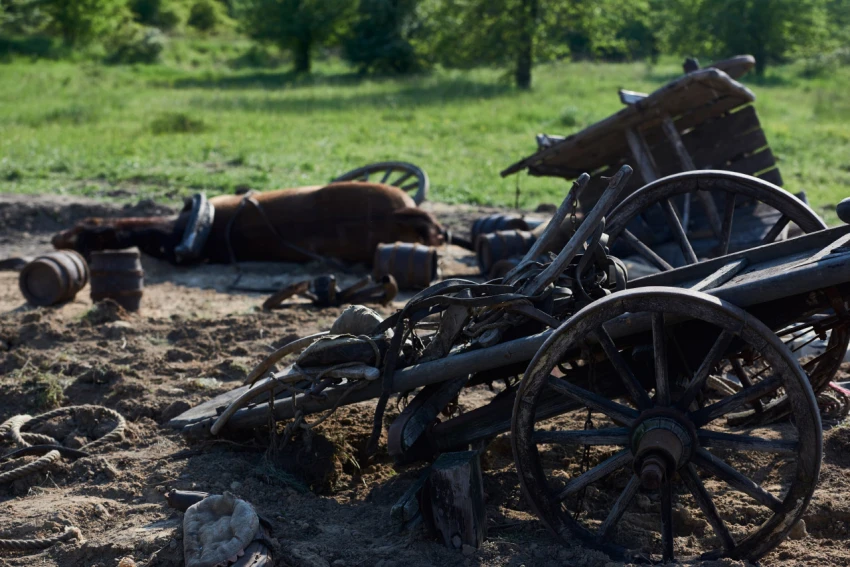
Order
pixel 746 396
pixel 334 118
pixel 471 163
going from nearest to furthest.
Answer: pixel 746 396 → pixel 471 163 → pixel 334 118

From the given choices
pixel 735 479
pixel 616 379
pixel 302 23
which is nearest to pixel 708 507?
pixel 735 479

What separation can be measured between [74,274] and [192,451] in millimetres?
3450

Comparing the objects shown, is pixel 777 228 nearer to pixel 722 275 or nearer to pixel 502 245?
pixel 722 275

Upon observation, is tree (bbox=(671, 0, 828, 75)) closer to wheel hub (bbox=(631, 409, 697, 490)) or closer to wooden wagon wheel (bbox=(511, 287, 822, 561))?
wooden wagon wheel (bbox=(511, 287, 822, 561))

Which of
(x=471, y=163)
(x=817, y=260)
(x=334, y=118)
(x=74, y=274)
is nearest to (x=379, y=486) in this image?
(x=817, y=260)

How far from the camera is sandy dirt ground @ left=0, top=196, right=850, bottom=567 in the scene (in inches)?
127

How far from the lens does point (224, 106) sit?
21.0m

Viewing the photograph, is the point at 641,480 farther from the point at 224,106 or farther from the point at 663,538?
the point at 224,106

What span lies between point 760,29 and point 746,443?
1398 inches

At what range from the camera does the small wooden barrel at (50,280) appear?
6988 mm

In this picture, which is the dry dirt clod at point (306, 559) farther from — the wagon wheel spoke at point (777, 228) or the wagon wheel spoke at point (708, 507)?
the wagon wheel spoke at point (777, 228)

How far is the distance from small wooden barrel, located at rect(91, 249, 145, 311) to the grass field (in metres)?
4.14

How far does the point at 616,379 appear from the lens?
137 inches

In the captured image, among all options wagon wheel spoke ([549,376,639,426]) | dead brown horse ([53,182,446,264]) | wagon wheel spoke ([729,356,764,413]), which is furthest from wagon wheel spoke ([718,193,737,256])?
dead brown horse ([53,182,446,264])
